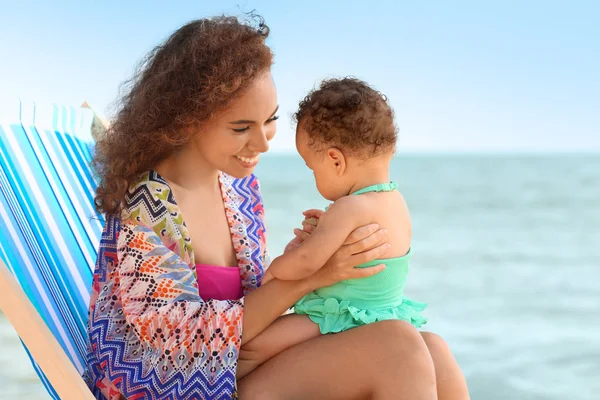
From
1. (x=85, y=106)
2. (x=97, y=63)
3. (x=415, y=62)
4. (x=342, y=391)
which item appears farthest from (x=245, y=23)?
(x=415, y=62)

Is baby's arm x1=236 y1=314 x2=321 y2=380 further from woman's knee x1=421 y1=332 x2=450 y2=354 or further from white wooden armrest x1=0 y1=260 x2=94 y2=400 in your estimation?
white wooden armrest x1=0 y1=260 x2=94 y2=400

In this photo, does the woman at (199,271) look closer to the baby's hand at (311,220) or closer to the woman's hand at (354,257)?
the woman's hand at (354,257)

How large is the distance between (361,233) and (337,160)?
24 cm

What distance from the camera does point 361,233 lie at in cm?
223

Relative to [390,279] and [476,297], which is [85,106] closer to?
[390,279]

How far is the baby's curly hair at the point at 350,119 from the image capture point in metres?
2.28

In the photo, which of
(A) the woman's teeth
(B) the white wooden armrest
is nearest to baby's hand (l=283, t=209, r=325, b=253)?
(A) the woman's teeth

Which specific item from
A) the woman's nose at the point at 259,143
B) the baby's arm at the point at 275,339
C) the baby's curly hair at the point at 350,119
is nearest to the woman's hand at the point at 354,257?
the baby's arm at the point at 275,339

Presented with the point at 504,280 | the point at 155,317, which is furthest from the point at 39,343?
the point at 504,280

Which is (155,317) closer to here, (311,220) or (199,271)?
(199,271)

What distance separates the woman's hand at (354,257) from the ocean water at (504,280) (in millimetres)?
3563

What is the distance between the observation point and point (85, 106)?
145 inches

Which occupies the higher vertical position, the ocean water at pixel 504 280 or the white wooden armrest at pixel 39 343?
the white wooden armrest at pixel 39 343

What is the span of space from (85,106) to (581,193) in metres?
18.4
